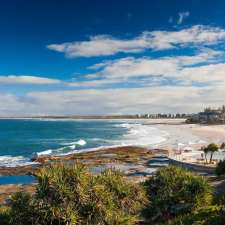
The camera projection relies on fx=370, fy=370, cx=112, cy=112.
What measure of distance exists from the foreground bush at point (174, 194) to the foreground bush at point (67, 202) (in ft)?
13.2

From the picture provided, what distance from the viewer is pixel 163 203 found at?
802 inches

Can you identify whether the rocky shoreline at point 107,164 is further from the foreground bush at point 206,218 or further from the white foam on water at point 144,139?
the foreground bush at point 206,218

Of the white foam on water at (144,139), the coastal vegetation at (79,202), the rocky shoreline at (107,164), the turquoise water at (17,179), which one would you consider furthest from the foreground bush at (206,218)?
the white foam on water at (144,139)

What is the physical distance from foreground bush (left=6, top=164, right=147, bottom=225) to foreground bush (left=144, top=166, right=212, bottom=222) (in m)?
4.02

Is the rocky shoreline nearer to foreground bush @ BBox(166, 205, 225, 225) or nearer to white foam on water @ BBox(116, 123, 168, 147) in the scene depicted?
white foam on water @ BBox(116, 123, 168, 147)

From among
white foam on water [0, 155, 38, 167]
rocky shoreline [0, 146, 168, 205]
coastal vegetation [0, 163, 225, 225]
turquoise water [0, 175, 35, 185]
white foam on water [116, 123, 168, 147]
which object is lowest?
turquoise water [0, 175, 35, 185]

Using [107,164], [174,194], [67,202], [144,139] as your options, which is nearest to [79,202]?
[67,202]

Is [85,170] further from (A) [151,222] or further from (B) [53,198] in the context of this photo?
(A) [151,222]

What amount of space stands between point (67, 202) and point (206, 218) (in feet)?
21.2

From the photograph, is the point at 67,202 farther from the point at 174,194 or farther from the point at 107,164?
the point at 107,164

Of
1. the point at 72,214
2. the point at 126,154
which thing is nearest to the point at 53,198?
the point at 72,214

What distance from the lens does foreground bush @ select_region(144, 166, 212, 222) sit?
20.4 metres

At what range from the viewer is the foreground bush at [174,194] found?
2036 centimetres

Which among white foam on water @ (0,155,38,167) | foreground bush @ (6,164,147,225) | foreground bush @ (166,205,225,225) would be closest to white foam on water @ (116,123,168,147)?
white foam on water @ (0,155,38,167)
